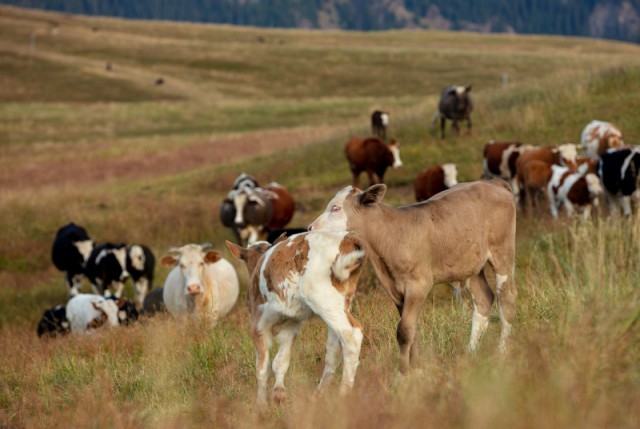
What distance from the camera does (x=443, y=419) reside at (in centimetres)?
415

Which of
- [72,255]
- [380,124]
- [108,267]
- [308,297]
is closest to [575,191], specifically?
[108,267]

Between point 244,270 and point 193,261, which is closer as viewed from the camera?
point 193,261

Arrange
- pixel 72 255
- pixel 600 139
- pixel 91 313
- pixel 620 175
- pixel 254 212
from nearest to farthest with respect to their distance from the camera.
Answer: pixel 91 313, pixel 620 175, pixel 72 255, pixel 600 139, pixel 254 212

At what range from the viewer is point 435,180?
19.4 metres

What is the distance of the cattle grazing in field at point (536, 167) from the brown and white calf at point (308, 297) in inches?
482

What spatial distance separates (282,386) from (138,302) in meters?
12.1

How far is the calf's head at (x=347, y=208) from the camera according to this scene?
→ 709 centimetres

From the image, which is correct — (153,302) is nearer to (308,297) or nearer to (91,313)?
(91,313)

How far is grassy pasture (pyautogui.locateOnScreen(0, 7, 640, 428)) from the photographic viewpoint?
456 cm

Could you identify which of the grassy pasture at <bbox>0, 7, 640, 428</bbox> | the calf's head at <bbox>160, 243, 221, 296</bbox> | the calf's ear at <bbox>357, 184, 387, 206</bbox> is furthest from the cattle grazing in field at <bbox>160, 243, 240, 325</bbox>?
the calf's ear at <bbox>357, 184, 387, 206</bbox>

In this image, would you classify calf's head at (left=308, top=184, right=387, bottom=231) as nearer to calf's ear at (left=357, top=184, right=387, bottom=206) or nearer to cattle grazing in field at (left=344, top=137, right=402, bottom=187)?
calf's ear at (left=357, top=184, right=387, bottom=206)

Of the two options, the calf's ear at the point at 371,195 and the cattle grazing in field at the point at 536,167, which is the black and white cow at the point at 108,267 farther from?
the calf's ear at the point at 371,195

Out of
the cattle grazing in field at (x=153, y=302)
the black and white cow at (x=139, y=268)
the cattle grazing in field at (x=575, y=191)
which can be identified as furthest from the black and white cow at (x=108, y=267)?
the cattle grazing in field at (x=575, y=191)

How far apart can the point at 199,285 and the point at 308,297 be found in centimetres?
576
